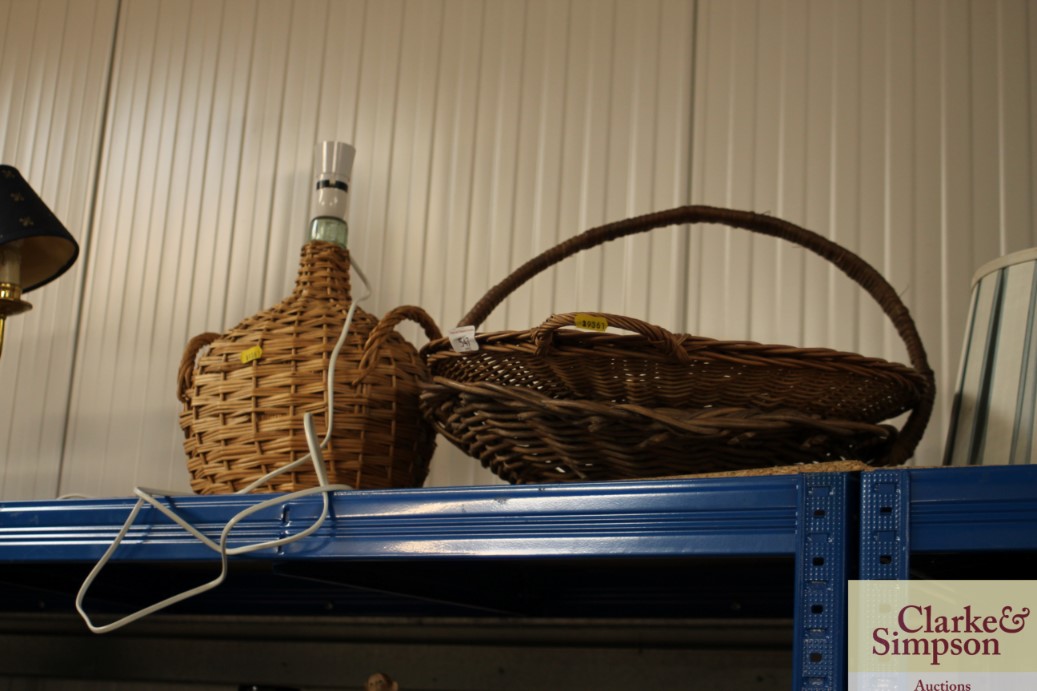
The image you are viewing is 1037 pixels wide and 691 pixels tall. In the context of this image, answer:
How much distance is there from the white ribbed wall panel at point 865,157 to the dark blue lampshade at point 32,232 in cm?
84

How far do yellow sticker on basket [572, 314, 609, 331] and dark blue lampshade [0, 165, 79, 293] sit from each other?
0.83 metres

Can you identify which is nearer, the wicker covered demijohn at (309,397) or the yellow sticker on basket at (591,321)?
the yellow sticker on basket at (591,321)

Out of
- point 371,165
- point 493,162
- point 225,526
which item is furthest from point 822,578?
point 371,165

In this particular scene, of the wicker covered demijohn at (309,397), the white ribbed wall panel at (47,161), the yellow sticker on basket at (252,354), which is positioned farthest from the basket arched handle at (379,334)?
the white ribbed wall panel at (47,161)

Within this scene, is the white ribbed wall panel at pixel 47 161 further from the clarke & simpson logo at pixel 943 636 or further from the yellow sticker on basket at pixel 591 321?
the clarke & simpson logo at pixel 943 636

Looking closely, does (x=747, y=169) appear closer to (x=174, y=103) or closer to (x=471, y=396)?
(x=471, y=396)

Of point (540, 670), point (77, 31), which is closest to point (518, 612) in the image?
→ point (540, 670)

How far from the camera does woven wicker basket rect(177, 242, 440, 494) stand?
54.4 inches

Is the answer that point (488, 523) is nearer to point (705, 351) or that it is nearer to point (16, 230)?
point (705, 351)

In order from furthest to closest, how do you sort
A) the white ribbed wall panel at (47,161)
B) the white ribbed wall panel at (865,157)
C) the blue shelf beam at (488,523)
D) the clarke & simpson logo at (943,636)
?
the white ribbed wall panel at (47,161) → the white ribbed wall panel at (865,157) → the blue shelf beam at (488,523) → the clarke & simpson logo at (943,636)

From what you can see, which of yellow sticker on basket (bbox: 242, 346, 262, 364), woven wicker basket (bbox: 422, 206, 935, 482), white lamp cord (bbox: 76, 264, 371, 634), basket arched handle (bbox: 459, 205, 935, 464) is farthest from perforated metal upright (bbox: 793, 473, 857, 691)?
yellow sticker on basket (bbox: 242, 346, 262, 364)

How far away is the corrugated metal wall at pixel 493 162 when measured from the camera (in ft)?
5.06

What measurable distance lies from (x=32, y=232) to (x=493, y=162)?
0.64 metres

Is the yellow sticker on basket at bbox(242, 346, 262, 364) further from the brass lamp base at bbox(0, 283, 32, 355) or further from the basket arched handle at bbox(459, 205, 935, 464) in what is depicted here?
the brass lamp base at bbox(0, 283, 32, 355)
